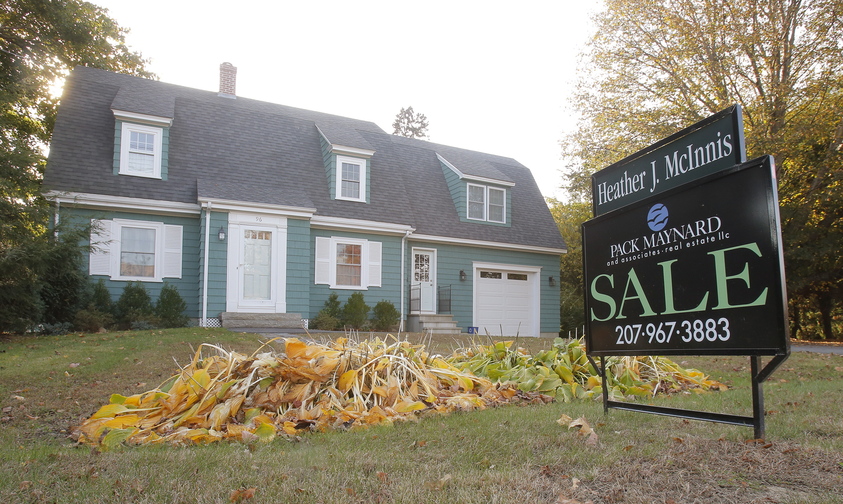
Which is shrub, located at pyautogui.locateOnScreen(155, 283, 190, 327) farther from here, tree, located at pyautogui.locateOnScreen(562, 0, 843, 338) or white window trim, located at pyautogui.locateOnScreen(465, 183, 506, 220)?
tree, located at pyautogui.locateOnScreen(562, 0, 843, 338)

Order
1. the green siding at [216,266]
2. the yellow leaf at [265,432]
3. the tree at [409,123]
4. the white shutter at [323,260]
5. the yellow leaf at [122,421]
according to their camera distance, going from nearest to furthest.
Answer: the yellow leaf at [265,432]
the yellow leaf at [122,421]
the green siding at [216,266]
the white shutter at [323,260]
the tree at [409,123]

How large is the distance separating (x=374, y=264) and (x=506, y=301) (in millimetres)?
4844

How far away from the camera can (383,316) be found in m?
14.9

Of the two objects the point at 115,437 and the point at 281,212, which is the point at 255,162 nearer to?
the point at 281,212

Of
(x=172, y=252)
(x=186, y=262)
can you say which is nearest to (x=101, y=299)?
(x=172, y=252)

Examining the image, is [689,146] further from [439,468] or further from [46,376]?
[46,376]

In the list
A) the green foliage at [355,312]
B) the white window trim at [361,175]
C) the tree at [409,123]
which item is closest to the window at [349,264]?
the green foliage at [355,312]

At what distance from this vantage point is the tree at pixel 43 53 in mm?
17109

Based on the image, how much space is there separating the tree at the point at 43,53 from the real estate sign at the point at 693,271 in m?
11.9

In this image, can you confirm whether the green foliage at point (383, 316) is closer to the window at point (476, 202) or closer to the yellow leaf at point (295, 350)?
the window at point (476, 202)

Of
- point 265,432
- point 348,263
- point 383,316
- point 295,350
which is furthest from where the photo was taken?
point 348,263

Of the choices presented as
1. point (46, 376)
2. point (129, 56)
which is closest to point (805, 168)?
point (46, 376)

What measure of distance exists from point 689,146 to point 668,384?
294cm

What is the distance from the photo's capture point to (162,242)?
523 inches
